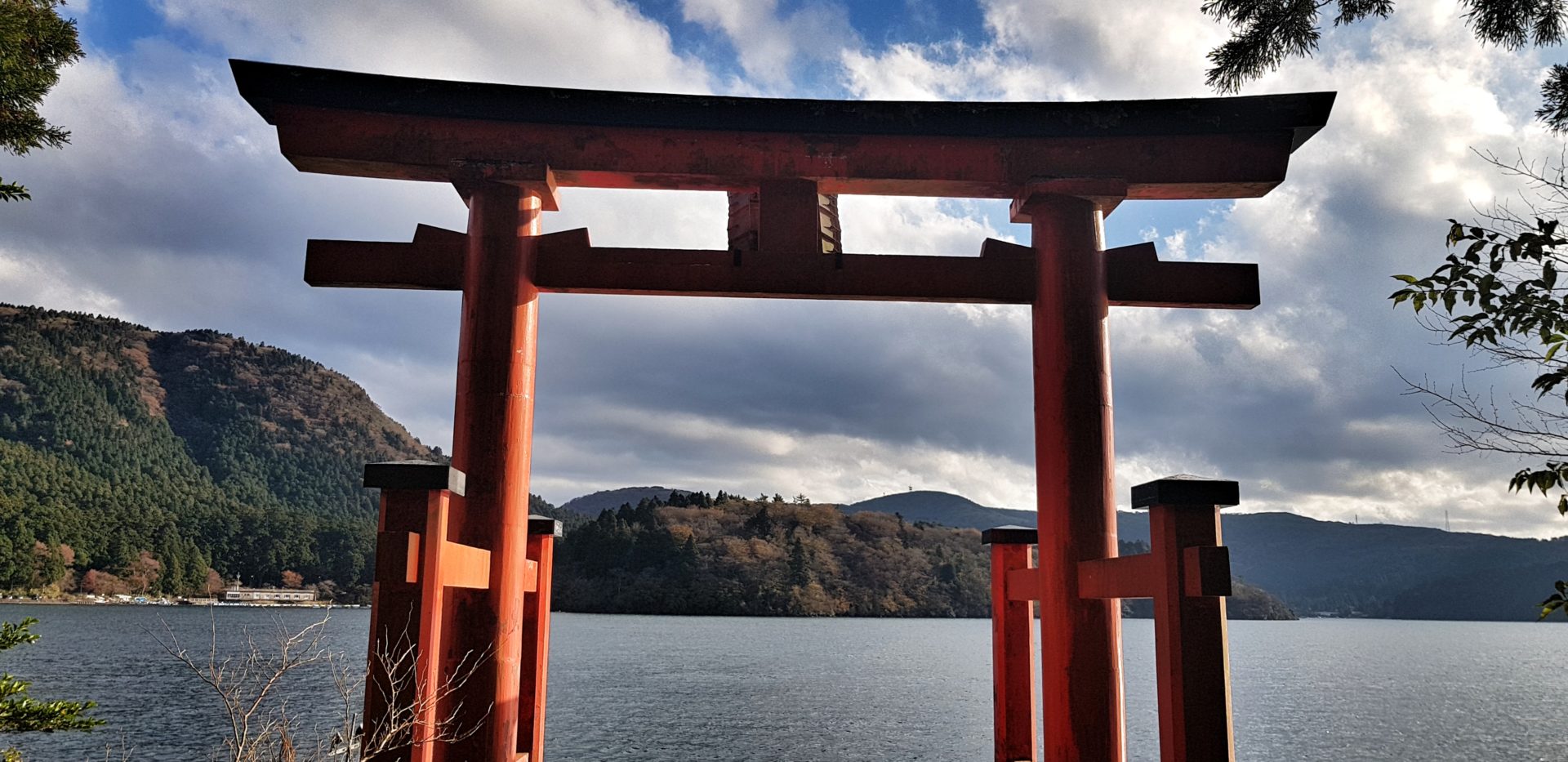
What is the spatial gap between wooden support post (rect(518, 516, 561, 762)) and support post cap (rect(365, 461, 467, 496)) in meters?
2.56

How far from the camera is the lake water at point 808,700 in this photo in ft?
75.6

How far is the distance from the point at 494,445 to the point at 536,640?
7.72 ft

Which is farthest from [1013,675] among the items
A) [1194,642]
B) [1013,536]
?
[1194,642]

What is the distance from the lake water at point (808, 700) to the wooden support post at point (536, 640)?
1.89 m

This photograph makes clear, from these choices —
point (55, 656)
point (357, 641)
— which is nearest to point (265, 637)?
point (357, 641)

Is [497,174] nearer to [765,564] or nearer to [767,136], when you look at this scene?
[767,136]

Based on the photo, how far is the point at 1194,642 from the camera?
4590 mm

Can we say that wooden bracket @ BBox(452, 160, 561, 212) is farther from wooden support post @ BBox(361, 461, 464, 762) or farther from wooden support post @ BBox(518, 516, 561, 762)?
wooden support post @ BBox(518, 516, 561, 762)

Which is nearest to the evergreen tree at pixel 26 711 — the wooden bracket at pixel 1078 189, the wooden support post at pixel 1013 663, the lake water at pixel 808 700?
the lake water at pixel 808 700

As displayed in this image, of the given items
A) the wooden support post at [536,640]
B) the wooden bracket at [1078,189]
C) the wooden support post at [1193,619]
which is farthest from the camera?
the wooden support post at [536,640]

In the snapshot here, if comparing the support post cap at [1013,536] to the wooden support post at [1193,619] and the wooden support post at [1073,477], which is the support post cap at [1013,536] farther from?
the wooden support post at [1193,619]

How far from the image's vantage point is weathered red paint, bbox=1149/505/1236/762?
4547 mm

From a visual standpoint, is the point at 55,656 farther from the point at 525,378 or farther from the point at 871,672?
the point at 525,378

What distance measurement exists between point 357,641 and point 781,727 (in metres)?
43.2
